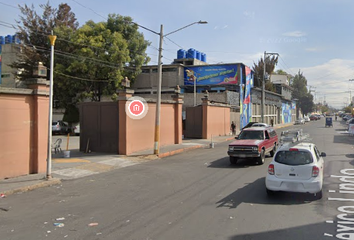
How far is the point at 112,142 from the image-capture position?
18203 millimetres

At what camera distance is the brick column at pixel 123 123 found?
17422mm

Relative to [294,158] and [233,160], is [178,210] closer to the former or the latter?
[294,158]

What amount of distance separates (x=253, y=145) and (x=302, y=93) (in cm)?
10047

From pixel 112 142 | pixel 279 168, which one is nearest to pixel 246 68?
pixel 112 142

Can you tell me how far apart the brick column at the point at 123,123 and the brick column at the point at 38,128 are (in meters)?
5.35

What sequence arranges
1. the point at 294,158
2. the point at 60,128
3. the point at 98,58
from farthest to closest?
the point at 60,128 < the point at 98,58 < the point at 294,158

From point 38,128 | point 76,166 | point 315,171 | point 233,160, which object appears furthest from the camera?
point 233,160

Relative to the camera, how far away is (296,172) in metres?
8.07

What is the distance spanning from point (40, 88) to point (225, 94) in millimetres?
27361

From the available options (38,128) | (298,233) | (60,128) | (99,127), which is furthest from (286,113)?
(298,233)

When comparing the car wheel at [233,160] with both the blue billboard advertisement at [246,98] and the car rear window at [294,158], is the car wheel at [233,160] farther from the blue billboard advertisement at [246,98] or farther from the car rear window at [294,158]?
the blue billboard advertisement at [246,98]

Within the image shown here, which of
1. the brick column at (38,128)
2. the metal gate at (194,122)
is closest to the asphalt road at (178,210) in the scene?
the brick column at (38,128)

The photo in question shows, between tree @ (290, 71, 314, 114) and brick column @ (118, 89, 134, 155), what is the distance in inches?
3829

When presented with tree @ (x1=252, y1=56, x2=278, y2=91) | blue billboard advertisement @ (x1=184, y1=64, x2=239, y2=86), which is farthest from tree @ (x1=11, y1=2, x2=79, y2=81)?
tree @ (x1=252, y1=56, x2=278, y2=91)
